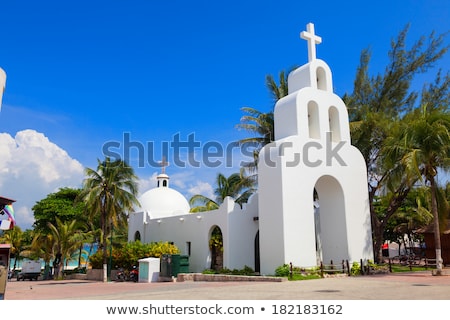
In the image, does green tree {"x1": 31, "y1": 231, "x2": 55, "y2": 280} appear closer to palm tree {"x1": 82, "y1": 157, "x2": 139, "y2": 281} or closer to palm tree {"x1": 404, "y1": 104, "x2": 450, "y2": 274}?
palm tree {"x1": 82, "y1": 157, "x2": 139, "y2": 281}

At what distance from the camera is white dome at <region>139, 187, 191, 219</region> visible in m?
31.4

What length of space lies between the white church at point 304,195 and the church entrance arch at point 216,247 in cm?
26

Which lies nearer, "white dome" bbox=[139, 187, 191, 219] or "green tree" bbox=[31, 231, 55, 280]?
"white dome" bbox=[139, 187, 191, 219]

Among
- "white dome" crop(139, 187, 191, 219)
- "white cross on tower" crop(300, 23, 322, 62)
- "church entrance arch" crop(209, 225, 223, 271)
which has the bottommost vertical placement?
"church entrance arch" crop(209, 225, 223, 271)

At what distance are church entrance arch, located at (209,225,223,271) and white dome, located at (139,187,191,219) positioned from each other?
720 cm

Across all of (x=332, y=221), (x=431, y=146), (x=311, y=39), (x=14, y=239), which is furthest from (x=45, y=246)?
(x=431, y=146)

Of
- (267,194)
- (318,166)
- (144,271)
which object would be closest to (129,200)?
(144,271)

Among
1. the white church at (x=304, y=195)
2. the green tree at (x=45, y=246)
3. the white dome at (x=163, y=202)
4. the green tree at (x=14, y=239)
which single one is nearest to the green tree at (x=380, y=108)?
the white church at (x=304, y=195)

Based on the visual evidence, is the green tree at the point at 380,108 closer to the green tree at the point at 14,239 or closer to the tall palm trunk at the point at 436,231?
the tall palm trunk at the point at 436,231

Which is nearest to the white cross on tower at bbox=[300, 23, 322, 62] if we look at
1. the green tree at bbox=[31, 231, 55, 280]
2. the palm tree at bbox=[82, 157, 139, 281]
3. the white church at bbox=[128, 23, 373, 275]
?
the white church at bbox=[128, 23, 373, 275]

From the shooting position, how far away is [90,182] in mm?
27078

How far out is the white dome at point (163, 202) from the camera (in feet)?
103
